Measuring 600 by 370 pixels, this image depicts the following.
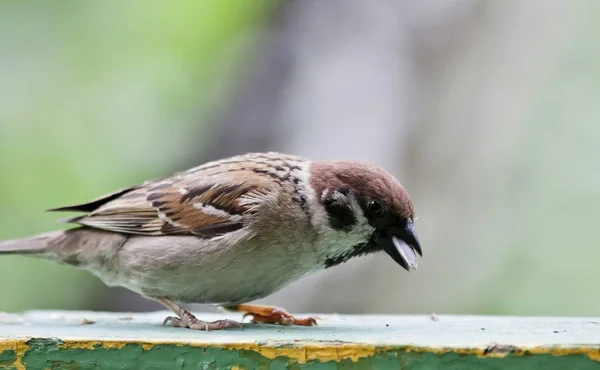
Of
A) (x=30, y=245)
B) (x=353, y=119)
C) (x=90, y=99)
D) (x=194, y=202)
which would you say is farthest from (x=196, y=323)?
(x=353, y=119)

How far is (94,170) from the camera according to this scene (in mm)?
5285

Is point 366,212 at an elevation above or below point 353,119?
above

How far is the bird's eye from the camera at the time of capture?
2.85 m

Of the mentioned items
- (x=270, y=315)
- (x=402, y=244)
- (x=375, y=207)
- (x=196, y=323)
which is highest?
(x=375, y=207)

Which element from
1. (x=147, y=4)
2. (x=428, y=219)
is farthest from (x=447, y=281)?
(x=147, y=4)

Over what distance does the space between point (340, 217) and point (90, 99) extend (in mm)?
3086

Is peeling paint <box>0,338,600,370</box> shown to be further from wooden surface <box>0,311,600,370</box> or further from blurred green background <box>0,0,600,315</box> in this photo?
blurred green background <box>0,0,600,315</box>

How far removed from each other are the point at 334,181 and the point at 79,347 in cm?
116

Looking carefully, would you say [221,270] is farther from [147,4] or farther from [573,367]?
[147,4]

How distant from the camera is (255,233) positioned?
9.62ft

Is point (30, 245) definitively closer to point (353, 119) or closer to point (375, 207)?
point (375, 207)

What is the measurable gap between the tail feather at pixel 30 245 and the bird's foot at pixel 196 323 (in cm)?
84

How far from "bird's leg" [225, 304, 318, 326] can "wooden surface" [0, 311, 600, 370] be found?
38cm

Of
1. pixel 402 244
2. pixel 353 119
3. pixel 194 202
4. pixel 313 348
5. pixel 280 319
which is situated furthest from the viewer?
pixel 353 119
